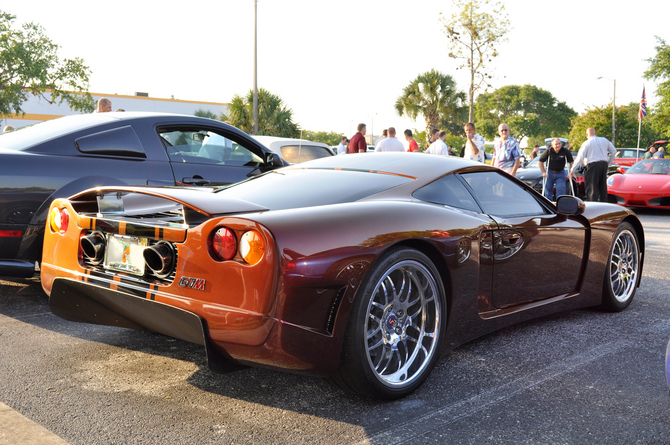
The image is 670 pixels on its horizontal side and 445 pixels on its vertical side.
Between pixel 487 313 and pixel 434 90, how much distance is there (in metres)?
33.6

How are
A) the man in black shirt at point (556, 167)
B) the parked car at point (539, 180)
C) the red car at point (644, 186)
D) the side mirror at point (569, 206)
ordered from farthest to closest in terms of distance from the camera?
the parked car at point (539, 180), the red car at point (644, 186), the man in black shirt at point (556, 167), the side mirror at point (569, 206)

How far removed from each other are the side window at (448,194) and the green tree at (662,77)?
110ft

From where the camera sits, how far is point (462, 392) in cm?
276

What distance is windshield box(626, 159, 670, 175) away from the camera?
12.8 meters

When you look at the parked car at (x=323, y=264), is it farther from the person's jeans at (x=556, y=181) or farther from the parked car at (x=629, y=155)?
the parked car at (x=629, y=155)

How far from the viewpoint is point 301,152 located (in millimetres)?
9914

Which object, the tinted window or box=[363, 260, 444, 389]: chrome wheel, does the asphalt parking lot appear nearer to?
box=[363, 260, 444, 389]: chrome wheel

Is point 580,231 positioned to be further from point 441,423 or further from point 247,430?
point 247,430

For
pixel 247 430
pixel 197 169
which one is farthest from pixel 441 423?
pixel 197 169

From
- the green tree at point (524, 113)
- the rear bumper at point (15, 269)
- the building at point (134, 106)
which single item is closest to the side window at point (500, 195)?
the rear bumper at point (15, 269)

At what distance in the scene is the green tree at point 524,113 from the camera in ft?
265

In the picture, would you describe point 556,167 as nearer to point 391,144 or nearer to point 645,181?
point 645,181

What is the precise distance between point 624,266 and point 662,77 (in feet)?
109

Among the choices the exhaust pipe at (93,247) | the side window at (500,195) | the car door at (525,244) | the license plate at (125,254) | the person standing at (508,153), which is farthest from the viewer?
the person standing at (508,153)
